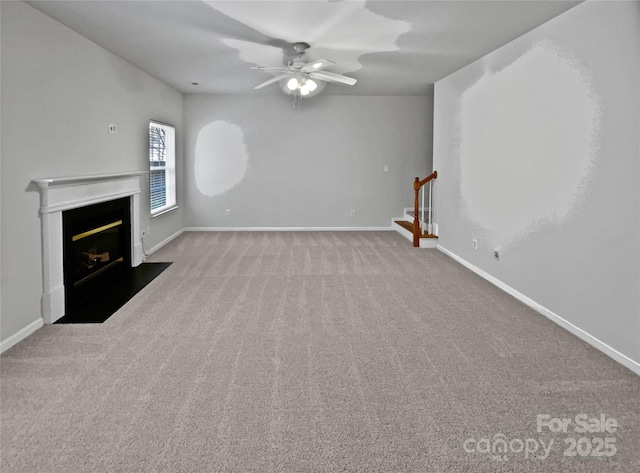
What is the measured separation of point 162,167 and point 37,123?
4.39 metres

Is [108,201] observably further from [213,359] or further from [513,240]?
[513,240]

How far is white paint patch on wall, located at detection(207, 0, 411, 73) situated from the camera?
384cm

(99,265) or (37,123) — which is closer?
(37,123)

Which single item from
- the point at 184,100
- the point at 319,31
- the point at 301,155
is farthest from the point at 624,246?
the point at 184,100

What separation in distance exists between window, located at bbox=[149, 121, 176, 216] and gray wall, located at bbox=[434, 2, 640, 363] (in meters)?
4.67

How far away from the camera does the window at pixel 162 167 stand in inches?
302

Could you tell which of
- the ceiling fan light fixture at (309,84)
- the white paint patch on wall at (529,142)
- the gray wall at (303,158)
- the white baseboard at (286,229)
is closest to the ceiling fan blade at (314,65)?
the ceiling fan light fixture at (309,84)

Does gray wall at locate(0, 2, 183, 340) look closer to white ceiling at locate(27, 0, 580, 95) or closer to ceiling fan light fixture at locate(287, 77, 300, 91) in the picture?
white ceiling at locate(27, 0, 580, 95)

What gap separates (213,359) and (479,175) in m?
3.97

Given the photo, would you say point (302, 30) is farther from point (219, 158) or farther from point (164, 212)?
point (219, 158)

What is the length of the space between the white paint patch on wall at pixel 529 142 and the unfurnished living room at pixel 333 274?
0.03m

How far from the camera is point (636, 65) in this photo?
3107mm

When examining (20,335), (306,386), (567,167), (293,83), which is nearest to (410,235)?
(293,83)

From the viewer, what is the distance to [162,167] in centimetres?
822
